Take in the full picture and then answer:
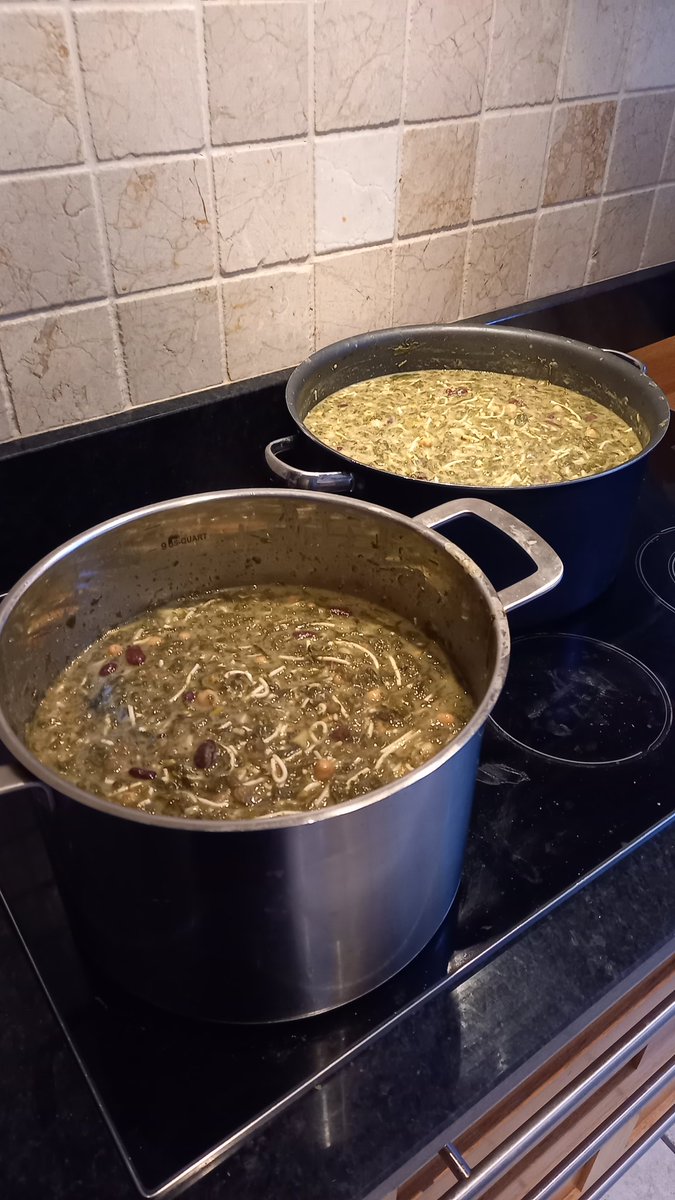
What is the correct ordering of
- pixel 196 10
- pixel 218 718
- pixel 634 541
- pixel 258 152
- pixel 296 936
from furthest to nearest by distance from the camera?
pixel 634 541 < pixel 258 152 < pixel 196 10 < pixel 218 718 < pixel 296 936

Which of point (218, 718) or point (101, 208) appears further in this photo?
point (101, 208)

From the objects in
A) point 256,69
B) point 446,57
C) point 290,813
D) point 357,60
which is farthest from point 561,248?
point 290,813

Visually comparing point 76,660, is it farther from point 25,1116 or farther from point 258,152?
point 258,152

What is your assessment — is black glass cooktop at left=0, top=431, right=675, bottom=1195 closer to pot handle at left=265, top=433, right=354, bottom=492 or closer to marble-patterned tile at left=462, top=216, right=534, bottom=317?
pot handle at left=265, top=433, right=354, bottom=492

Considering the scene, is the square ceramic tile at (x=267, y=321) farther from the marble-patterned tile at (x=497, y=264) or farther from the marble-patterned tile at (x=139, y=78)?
the marble-patterned tile at (x=497, y=264)

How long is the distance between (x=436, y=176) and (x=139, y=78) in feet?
1.47

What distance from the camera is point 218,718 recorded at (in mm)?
738

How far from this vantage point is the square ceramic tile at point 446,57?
3.45 ft

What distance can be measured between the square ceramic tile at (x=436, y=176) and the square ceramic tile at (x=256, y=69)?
189 millimetres

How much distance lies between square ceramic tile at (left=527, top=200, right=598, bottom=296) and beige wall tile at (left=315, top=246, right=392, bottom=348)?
0.97ft

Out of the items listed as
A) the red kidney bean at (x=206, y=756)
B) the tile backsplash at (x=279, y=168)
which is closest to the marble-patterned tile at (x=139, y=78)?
the tile backsplash at (x=279, y=168)

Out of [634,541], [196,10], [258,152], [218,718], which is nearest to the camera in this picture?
[218,718]

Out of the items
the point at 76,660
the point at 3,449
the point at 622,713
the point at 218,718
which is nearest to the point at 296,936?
the point at 218,718

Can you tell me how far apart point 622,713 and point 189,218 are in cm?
69
